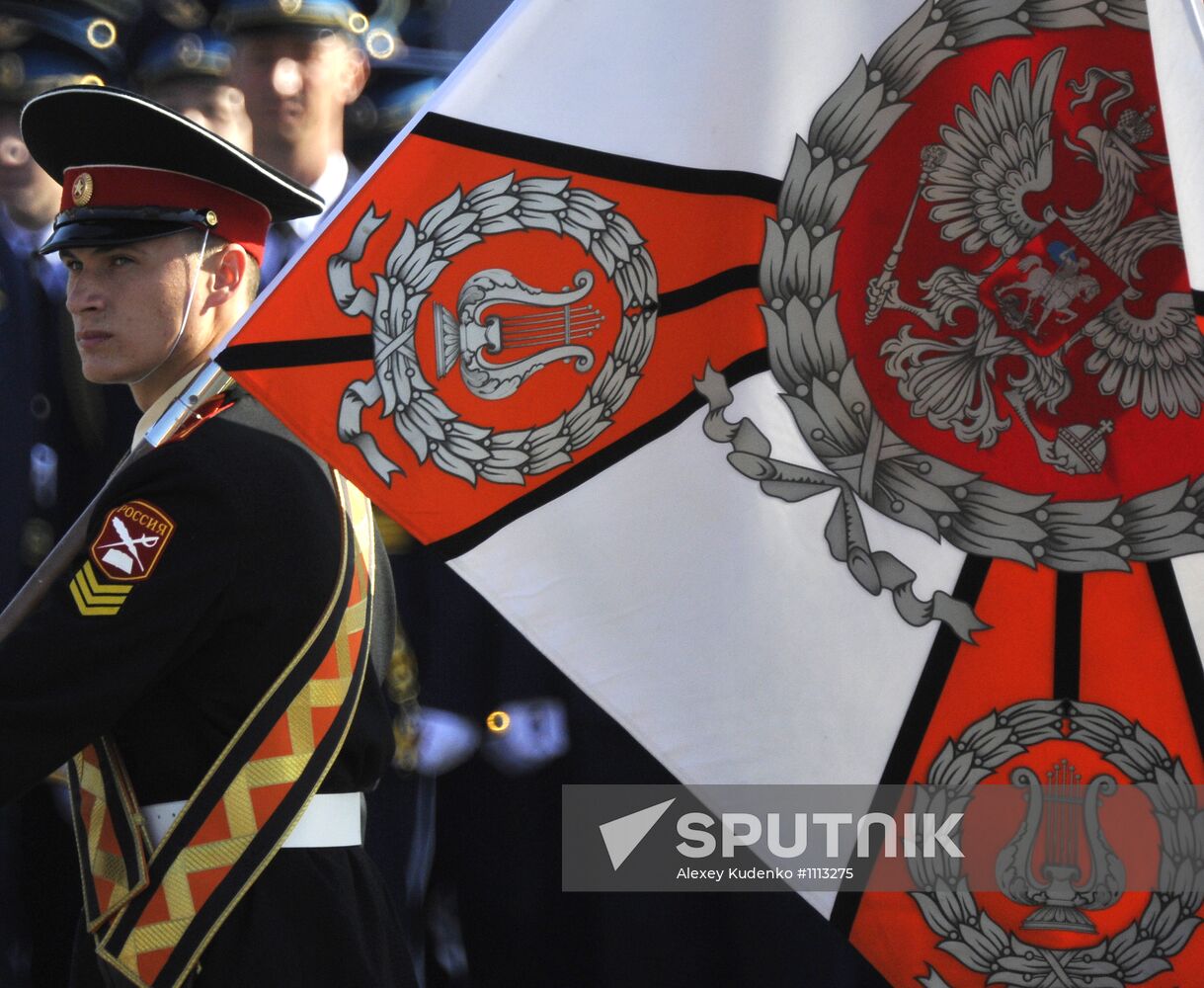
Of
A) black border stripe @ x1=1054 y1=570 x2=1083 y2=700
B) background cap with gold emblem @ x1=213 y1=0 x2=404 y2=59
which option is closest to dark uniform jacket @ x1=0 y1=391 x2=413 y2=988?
black border stripe @ x1=1054 y1=570 x2=1083 y2=700

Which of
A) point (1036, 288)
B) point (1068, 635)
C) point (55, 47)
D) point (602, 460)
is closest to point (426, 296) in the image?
point (602, 460)

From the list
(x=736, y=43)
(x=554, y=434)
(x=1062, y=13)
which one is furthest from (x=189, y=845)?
(x=1062, y=13)

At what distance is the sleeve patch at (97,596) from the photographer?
209cm

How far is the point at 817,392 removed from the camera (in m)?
2.25

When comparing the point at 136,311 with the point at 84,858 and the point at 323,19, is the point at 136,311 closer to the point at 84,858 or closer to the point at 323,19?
the point at 84,858

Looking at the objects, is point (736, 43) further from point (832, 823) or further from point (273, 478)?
point (832, 823)

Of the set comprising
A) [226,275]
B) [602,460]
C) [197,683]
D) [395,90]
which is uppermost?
[395,90]

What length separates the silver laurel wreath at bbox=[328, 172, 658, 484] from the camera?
221cm

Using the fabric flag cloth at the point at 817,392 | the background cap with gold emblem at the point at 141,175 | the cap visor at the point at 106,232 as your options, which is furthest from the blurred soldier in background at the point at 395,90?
the fabric flag cloth at the point at 817,392

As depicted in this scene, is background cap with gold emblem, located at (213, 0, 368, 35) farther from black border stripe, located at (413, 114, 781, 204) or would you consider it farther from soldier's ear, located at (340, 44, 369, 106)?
black border stripe, located at (413, 114, 781, 204)

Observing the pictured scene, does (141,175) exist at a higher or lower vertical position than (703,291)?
higher

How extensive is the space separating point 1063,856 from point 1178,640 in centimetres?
34

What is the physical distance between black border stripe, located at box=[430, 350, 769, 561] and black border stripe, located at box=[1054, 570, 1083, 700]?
529 mm

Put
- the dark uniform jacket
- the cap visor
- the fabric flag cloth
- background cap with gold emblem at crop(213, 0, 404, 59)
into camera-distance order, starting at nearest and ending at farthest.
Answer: the dark uniform jacket, the fabric flag cloth, the cap visor, background cap with gold emblem at crop(213, 0, 404, 59)
